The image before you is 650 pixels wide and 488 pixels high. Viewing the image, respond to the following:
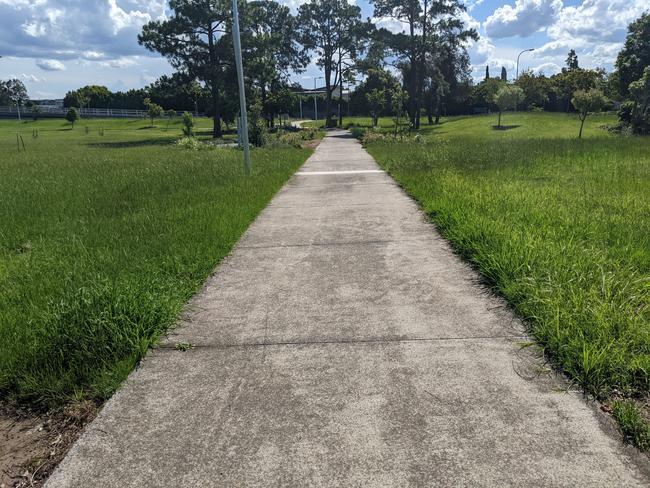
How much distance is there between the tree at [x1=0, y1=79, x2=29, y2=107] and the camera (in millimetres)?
109500

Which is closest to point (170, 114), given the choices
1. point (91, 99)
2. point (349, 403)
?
point (91, 99)

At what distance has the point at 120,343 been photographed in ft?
11.1

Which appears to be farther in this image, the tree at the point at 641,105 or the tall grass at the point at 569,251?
the tree at the point at 641,105

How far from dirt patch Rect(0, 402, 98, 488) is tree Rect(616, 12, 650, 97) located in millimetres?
51202

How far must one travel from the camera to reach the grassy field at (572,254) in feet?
9.62

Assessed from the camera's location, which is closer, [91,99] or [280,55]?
[280,55]

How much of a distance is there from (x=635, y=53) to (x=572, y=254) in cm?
4904

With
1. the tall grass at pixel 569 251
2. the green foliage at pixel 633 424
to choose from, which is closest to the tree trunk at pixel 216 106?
the tall grass at pixel 569 251

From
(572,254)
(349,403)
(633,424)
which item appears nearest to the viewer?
(633,424)

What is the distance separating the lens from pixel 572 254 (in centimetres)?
491

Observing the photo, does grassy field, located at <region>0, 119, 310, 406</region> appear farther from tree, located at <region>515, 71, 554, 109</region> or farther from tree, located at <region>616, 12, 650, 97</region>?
tree, located at <region>515, 71, 554, 109</region>

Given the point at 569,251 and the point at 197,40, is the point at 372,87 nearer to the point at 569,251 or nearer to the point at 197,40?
the point at 197,40

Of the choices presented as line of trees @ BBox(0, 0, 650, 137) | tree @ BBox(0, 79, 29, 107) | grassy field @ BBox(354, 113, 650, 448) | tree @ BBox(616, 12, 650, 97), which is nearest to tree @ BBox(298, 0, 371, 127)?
line of trees @ BBox(0, 0, 650, 137)

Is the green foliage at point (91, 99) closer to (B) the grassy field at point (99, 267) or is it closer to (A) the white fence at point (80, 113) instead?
(A) the white fence at point (80, 113)
